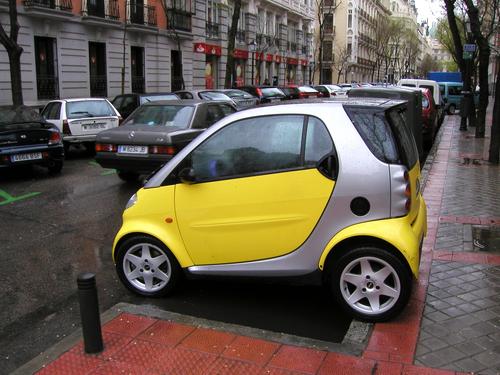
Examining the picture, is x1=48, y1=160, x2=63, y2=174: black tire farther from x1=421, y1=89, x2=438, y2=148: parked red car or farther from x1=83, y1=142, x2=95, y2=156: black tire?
x1=421, y1=89, x2=438, y2=148: parked red car

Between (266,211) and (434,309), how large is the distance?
1.54 m

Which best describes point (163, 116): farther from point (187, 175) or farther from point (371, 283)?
point (371, 283)

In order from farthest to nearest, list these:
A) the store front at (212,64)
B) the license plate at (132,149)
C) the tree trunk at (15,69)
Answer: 1. the store front at (212,64)
2. the tree trunk at (15,69)
3. the license plate at (132,149)

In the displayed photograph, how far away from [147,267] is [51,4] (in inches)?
838

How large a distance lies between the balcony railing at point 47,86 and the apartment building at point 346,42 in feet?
168

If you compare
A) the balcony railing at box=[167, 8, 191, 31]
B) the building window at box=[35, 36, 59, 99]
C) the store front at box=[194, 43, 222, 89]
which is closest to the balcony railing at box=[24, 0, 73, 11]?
the building window at box=[35, 36, 59, 99]

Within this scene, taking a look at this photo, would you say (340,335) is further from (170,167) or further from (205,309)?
(170,167)

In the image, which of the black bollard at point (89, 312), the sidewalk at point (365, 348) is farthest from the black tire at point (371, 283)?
the black bollard at point (89, 312)

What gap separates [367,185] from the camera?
3988mm

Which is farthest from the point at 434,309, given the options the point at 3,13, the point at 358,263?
the point at 3,13

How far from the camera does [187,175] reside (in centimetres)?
440

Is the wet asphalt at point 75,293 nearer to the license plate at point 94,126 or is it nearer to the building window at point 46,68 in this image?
the license plate at point 94,126

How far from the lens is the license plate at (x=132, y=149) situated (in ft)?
30.3

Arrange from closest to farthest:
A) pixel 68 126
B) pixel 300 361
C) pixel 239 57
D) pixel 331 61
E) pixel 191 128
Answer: pixel 300 361
pixel 191 128
pixel 68 126
pixel 239 57
pixel 331 61
